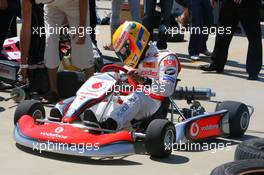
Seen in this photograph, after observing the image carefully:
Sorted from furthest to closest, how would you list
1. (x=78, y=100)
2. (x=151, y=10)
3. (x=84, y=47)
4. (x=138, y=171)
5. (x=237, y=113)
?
1. (x=151, y=10)
2. (x=84, y=47)
3. (x=237, y=113)
4. (x=78, y=100)
5. (x=138, y=171)

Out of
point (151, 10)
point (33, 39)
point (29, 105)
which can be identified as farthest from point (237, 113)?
point (151, 10)

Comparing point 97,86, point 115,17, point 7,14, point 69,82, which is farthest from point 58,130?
point 115,17

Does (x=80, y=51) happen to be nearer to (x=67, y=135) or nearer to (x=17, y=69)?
(x=17, y=69)

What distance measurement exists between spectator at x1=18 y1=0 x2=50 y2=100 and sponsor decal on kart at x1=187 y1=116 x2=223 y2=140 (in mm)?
2086

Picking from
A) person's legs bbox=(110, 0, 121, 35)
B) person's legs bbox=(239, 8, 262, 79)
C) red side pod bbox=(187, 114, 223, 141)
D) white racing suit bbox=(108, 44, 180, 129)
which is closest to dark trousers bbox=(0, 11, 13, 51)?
person's legs bbox=(110, 0, 121, 35)

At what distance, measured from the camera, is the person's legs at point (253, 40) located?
7.95 m

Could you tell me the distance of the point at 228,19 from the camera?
816 centimetres

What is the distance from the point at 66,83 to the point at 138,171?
2.33 meters

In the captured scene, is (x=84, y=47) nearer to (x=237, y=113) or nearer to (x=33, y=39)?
(x=33, y=39)

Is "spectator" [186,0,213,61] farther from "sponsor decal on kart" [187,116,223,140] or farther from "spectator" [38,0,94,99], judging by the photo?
"sponsor decal on kart" [187,116,223,140]

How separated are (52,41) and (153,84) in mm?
1716

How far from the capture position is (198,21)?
362 inches

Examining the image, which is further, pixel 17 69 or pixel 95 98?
pixel 17 69

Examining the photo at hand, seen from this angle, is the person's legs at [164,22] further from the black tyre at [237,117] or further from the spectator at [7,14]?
the black tyre at [237,117]
